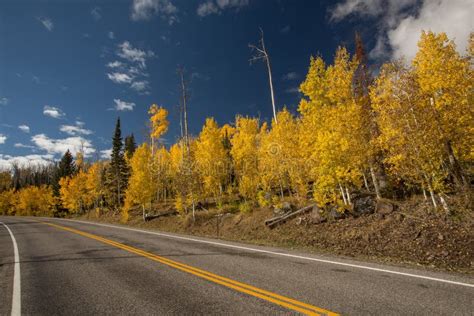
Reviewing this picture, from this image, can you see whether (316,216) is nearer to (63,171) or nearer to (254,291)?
(254,291)

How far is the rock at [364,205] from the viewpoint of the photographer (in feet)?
45.5

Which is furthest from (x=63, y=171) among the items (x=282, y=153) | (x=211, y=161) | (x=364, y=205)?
(x=364, y=205)

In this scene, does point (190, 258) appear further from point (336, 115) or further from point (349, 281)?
point (336, 115)

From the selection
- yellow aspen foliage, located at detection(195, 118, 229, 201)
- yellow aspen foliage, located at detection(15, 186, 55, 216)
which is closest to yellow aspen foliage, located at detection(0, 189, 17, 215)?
yellow aspen foliage, located at detection(15, 186, 55, 216)

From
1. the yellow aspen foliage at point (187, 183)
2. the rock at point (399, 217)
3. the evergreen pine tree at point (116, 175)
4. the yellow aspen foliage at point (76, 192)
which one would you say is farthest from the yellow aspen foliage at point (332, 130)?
the yellow aspen foliage at point (76, 192)

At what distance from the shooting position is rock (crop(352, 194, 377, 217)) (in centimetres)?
1387

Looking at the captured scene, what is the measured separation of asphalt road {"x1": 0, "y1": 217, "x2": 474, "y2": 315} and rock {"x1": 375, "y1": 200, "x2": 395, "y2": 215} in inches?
256

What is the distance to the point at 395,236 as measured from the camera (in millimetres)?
11133

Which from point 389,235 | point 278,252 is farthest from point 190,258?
point 389,235

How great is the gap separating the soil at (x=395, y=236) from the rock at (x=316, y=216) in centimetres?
28

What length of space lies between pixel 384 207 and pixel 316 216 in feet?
12.1

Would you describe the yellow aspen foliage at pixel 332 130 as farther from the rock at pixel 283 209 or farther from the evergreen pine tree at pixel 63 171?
the evergreen pine tree at pixel 63 171

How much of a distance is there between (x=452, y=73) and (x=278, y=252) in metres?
11.3

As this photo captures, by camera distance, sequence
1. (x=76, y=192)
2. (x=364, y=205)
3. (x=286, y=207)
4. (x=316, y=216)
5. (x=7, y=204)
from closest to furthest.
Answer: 1. (x=364, y=205)
2. (x=316, y=216)
3. (x=286, y=207)
4. (x=76, y=192)
5. (x=7, y=204)
